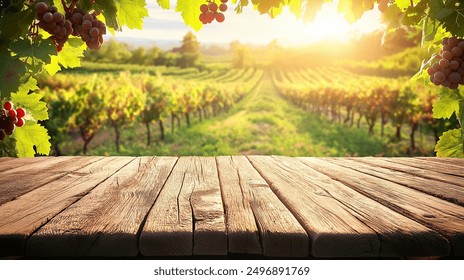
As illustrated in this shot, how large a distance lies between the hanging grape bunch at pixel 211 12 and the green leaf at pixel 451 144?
1.62 m

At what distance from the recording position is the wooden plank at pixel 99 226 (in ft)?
4.53

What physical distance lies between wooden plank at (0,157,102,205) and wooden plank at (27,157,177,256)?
0.32 metres

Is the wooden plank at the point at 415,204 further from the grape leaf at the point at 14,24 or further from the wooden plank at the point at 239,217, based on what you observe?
the grape leaf at the point at 14,24

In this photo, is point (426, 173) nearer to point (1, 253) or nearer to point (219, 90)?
point (1, 253)

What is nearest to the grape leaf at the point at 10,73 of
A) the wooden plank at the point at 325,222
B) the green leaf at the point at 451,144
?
the wooden plank at the point at 325,222

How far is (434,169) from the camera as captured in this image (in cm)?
271

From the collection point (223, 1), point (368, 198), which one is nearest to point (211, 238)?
point (368, 198)

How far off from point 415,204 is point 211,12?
4.32 feet

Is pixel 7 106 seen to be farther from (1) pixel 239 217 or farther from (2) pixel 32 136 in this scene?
(1) pixel 239 217

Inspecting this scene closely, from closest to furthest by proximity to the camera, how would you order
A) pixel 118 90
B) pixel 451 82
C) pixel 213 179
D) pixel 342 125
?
pixel 451 82 → pixel 213 179 → pixel 118 90 → pixel 342 125

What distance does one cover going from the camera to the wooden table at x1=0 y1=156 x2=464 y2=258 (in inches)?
54.8

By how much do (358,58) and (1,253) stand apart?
268 feet

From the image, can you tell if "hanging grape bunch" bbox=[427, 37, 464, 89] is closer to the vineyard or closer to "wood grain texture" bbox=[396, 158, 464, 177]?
"wood grain texture" bbox=[396, 158, 464, 177]

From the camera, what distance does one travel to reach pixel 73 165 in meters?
2.80
